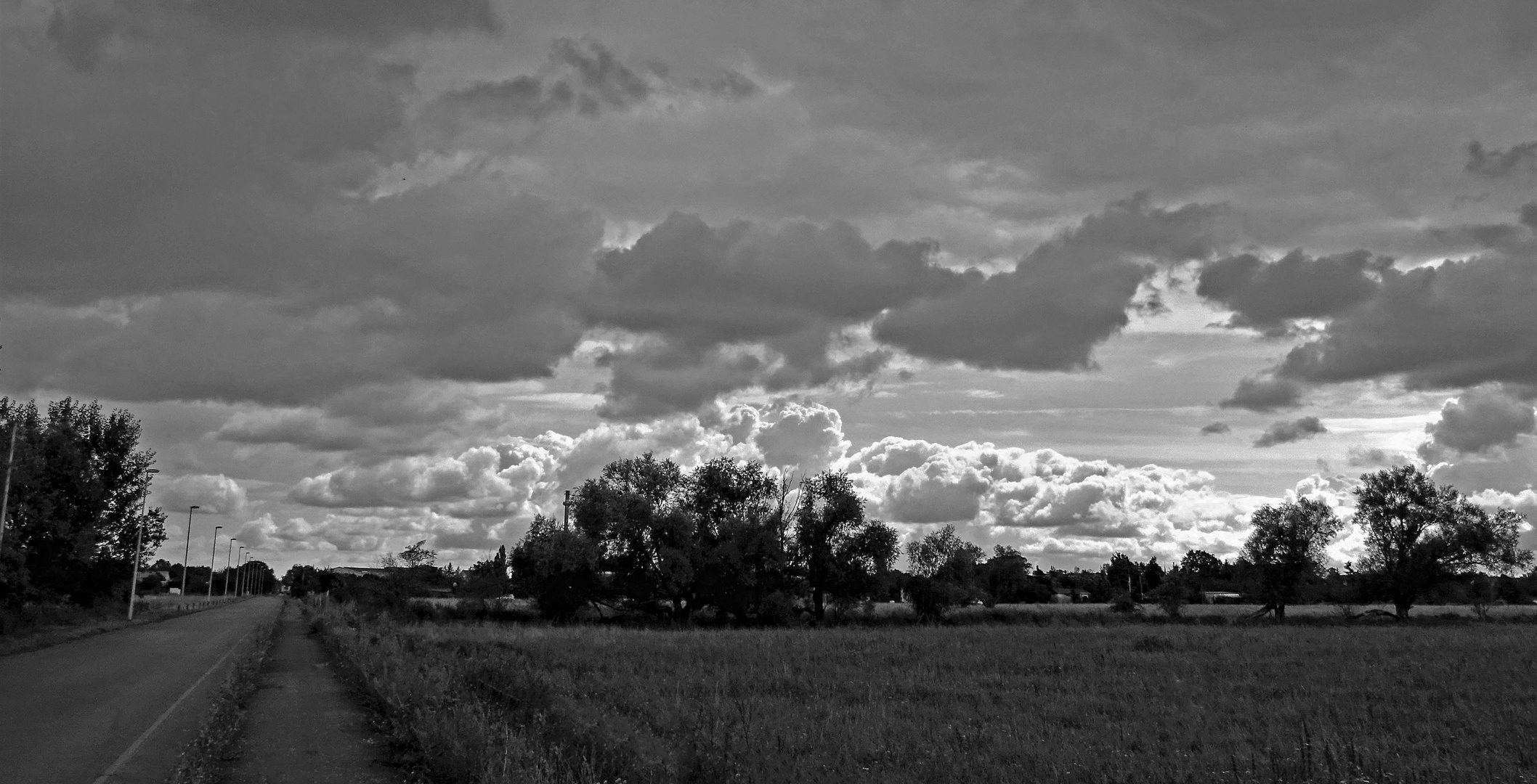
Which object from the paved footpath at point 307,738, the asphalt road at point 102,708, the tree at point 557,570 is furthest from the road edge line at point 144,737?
the tree at point 557,570

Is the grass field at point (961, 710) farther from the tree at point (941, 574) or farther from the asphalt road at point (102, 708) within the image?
the tree at point (941, 574)

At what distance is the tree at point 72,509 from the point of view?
1635 inches

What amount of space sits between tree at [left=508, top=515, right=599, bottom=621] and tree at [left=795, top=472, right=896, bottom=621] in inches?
569

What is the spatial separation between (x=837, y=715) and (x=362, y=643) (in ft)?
66.4

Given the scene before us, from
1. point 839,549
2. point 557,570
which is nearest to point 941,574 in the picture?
point 839,549

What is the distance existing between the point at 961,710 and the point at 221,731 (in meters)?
13.5

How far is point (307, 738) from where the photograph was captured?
16.9m

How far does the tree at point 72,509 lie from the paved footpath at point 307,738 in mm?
18211

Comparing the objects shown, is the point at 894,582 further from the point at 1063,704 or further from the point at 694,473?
the point at 1063,704

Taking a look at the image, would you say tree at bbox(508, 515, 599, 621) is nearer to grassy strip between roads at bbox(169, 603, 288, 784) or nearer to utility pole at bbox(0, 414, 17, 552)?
utility pole at bbox(0, 414, 17, 552)

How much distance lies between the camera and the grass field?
14.2 metres

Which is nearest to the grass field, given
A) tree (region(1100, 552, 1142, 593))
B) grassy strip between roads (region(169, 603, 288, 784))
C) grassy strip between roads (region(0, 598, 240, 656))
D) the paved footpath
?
the paved footpath

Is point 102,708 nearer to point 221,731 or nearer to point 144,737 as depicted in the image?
point 144,737

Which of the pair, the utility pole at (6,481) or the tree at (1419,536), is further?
the tree at (1419,536)
